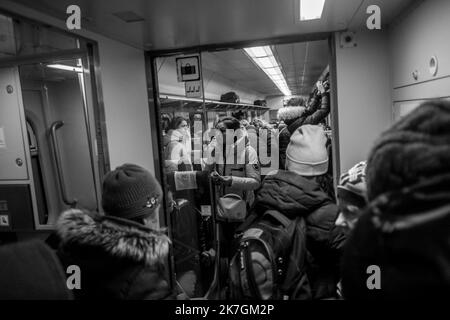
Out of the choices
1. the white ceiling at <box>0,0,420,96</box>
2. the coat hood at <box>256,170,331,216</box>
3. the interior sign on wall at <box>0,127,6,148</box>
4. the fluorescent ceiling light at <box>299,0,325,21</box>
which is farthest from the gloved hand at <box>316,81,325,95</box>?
the interior sign on wall at <box>0,127,6,148</box>

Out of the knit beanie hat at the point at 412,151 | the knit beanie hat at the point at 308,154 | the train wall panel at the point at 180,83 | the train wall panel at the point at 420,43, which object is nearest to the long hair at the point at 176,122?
the train wall panel at the point at 180,83

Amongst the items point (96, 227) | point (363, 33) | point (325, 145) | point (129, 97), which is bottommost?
point (96, 227)

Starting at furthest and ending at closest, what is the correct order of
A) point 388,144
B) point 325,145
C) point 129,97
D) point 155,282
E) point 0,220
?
point 129,97, point 0,220, point 325,145, point 155,282, point 388,144

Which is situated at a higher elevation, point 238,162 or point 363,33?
point 363,33

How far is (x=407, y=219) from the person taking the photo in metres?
0.59

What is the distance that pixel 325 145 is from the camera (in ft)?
6.04

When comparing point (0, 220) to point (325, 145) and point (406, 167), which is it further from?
point (406, 167)

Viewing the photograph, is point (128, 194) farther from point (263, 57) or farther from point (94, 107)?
point (263, 57)

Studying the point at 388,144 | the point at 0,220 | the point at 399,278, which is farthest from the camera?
the point at 0,220

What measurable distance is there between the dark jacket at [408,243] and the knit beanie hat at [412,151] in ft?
0.11

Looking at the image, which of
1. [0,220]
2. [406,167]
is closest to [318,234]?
[406,167]

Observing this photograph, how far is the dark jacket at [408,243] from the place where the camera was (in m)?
0.55

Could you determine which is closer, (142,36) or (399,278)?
(399,278)

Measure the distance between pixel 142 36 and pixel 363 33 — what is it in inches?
79.1
